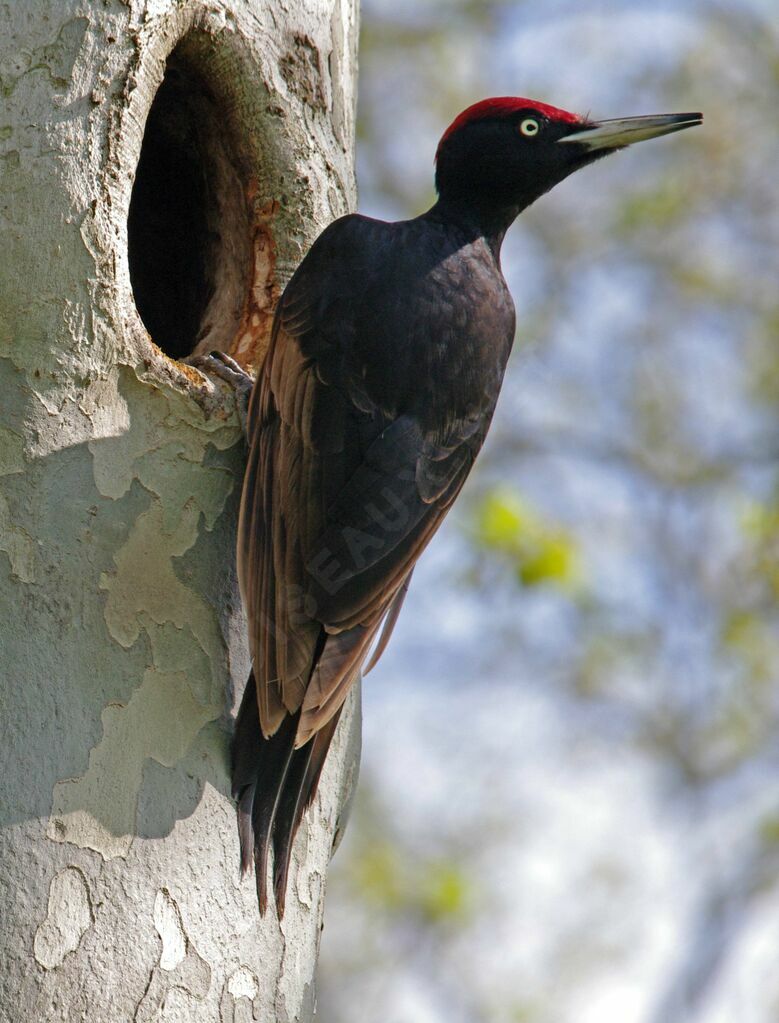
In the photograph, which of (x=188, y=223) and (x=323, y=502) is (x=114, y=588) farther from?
(x=188, y=223)

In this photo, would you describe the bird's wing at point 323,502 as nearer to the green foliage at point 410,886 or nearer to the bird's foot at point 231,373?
the bird's foot at point 231,373

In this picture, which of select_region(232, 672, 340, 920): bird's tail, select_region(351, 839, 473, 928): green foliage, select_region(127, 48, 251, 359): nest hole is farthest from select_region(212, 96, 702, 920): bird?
select_region(351, 839, 473, 928): green foliage

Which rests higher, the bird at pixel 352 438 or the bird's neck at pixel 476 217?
the bird's neck at pixel 476 217

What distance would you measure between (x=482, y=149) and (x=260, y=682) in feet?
5.93

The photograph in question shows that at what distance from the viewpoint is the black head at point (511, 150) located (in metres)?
3.57

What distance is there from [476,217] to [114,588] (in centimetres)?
165

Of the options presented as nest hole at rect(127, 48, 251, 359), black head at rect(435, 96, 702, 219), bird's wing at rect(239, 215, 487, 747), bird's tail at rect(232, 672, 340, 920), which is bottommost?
bird's tail at rect(232, 672, 340, 920)

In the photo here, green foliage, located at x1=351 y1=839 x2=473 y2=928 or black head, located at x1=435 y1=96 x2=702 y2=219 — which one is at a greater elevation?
green foliage, located at x1=351 y1=839 x2=473 y2=928

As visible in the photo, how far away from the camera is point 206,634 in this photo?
2.47 metres

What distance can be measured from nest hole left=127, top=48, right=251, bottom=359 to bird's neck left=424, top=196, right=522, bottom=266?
554 mm

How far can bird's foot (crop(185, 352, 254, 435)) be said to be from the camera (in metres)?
2.80

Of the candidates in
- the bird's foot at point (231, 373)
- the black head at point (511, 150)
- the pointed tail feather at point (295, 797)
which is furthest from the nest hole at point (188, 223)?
the pointed tail feather at point (295, 797)

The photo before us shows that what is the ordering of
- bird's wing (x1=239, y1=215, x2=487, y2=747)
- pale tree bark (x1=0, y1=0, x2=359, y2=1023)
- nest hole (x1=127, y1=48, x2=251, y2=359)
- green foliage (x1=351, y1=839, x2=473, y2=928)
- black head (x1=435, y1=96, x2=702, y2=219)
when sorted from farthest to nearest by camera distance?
green foliage (x1=351, y1=839, x2=473, y2=928) → black head (x1=435, y1=96, x2=702, y2=219) → nest hole (x1=127, y1=48, x2=251, y2=359) → bird's wing (x1=239, y1=215, x2=487, y2=747) → pale tree bark (x1=0, y1=0, x2=359, y2=1023)

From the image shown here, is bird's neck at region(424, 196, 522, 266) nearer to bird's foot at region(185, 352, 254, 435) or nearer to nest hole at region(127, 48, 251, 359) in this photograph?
nest hole at region(127, 48, 251, 359)
